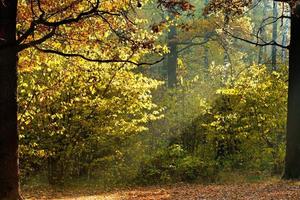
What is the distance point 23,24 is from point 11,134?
3.89 metres

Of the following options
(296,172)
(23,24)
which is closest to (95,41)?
(23,24)

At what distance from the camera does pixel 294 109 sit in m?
12.6

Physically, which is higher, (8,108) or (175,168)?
(8,108)

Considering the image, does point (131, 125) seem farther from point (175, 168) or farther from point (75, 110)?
point (175, 168)

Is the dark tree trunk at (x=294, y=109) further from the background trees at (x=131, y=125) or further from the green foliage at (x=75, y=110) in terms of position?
the green foliage at (x=75, y=110)

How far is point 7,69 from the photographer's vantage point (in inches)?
373

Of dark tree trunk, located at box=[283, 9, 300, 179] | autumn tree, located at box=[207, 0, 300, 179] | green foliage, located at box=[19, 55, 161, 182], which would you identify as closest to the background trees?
green foliage, located at box=[19, 55, 161, 182]

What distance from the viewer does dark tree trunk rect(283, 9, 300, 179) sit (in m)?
12.5

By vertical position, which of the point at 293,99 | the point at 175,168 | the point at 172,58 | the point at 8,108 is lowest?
the point at 175,168

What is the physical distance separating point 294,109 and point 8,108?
24.0ft

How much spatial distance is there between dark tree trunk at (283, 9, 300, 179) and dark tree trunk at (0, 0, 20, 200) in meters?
7.06

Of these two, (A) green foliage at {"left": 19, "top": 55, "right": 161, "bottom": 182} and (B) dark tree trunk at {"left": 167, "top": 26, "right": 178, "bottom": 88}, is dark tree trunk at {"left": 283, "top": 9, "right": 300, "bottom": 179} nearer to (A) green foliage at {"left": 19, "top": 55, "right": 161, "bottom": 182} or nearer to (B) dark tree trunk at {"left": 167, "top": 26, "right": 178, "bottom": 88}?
(A) green foliage at {"left": 19, "top": 55, "right": 161, "bottom": 182}

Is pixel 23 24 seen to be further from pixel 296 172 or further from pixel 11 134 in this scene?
pixel 296 172

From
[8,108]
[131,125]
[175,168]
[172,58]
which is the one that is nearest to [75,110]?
[131,125]
